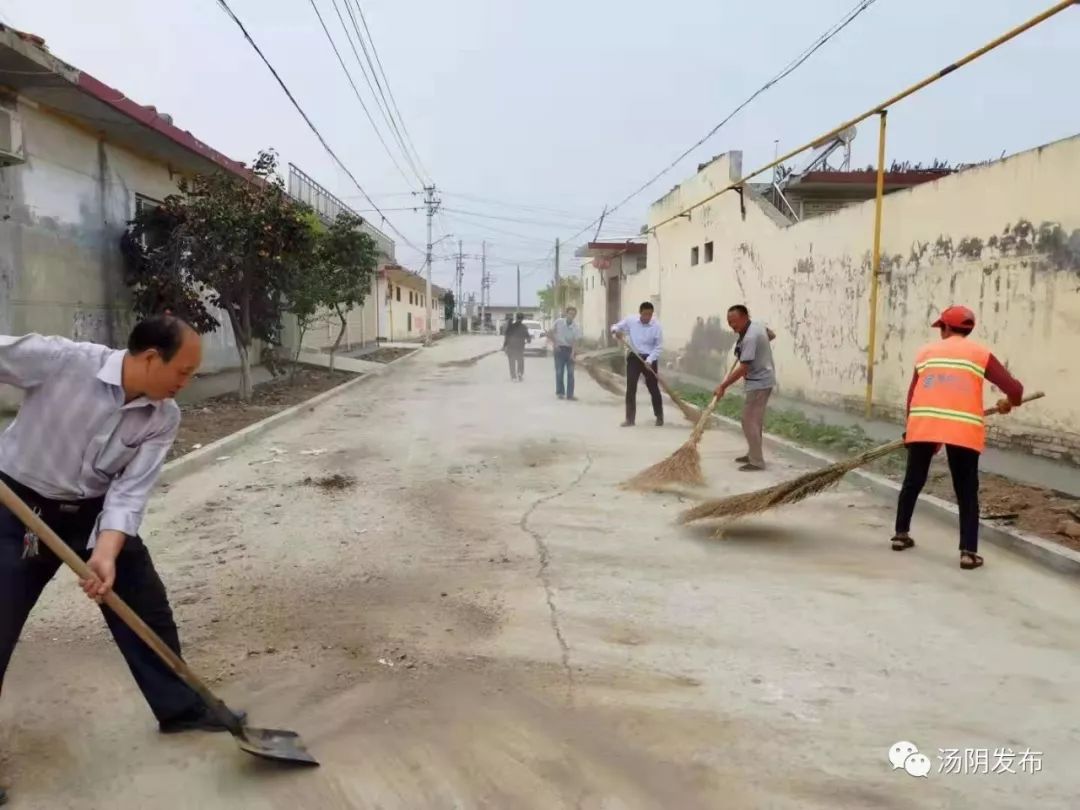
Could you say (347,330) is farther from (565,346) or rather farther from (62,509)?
(62,509)

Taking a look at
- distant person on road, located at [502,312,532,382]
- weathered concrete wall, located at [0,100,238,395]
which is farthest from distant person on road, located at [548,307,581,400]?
weathered concrete wall, located at [0,100,238,395]

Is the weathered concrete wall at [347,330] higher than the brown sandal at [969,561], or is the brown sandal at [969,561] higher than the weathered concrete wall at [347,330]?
the weathered concrete wall at [347,330]

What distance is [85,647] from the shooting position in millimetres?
3434

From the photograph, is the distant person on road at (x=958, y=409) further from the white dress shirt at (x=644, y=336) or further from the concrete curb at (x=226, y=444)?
the white dress shirt at (x=644, y=336)

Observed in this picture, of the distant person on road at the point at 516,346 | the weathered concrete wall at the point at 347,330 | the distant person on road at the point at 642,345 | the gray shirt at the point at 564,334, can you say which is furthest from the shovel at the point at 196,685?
the weathered concrete wall at the point at 347,330

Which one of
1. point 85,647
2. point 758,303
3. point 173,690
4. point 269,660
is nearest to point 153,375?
point 173,690

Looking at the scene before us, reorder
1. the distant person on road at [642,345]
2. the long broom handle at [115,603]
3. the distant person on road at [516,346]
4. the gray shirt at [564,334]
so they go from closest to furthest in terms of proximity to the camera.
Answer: the long broom handle at [115,603] → the distant person on road at [642,345] → the gray shirt at [564,334] → the distant person on road at [516,346]

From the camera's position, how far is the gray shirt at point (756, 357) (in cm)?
737

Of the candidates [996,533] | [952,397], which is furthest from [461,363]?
[952,397]

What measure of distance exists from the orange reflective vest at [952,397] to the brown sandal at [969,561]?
58 cm

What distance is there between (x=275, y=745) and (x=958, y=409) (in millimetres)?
3794

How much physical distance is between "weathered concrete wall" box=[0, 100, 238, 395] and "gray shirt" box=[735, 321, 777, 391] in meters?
7.17

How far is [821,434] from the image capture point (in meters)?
8.68

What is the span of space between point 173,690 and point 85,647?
3.39 ft
